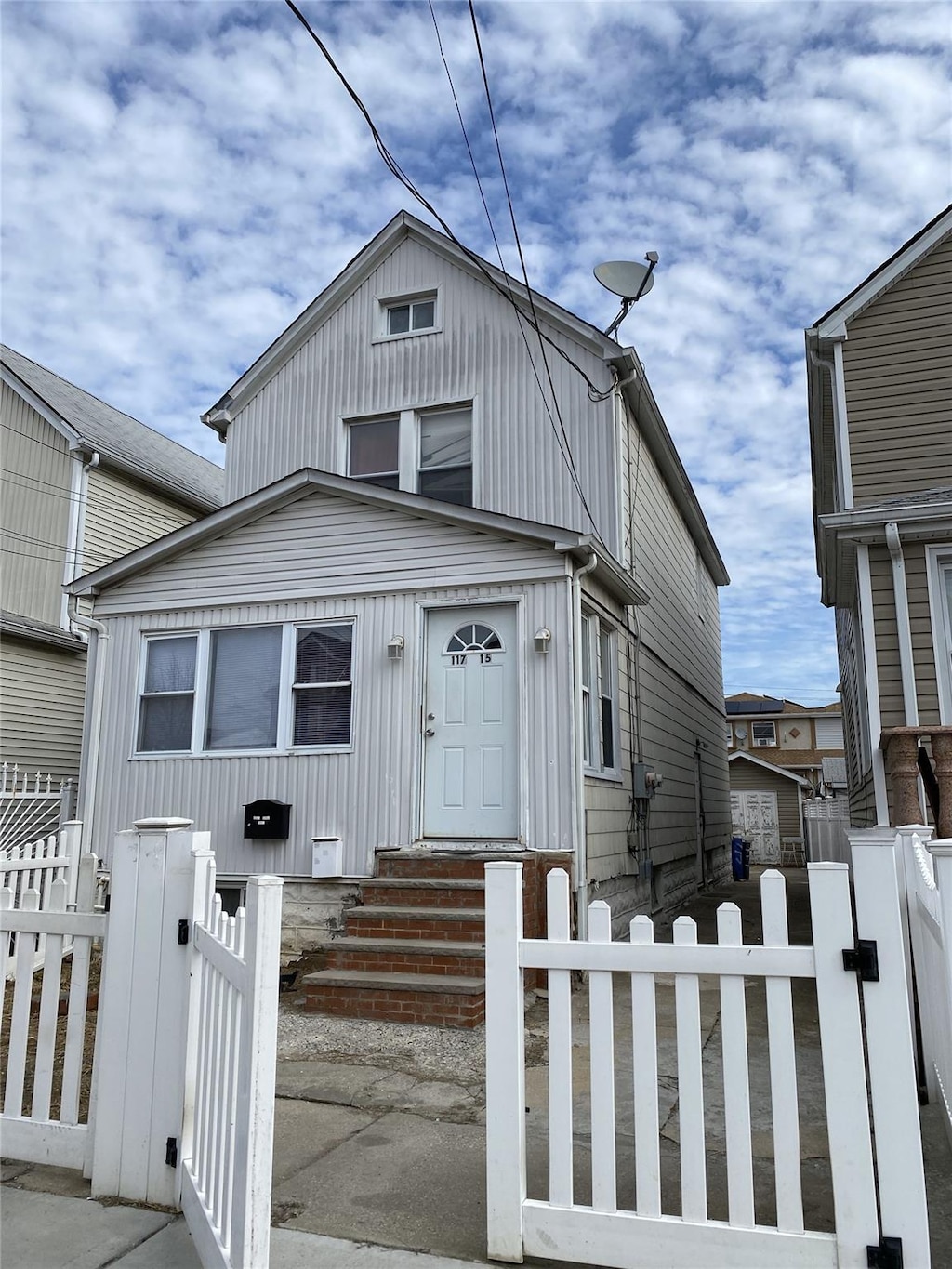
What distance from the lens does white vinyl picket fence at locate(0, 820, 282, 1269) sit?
249cm

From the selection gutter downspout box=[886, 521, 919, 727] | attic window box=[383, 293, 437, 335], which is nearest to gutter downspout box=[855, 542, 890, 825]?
gutter downspout box=[886, 521, 919, 727]

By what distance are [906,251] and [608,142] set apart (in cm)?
410

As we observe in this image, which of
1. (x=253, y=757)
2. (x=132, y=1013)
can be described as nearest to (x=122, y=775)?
(x=253, y=757)

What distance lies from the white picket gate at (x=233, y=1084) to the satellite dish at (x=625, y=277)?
798cm

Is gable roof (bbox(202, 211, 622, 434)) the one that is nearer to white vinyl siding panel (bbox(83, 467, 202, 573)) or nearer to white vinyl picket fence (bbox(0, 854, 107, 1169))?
white vinyl siding panel (bbox(83, 467, 202, 573))

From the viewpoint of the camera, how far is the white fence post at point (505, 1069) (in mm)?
2902

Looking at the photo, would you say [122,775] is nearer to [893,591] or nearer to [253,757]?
[253,757]

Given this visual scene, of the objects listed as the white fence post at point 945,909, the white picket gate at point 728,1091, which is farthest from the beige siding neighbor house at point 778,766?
the white picket gate at point 728,1091

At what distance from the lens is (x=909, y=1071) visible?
8.46 feet

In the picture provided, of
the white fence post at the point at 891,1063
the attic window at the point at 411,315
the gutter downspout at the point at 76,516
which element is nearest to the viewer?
the white fence post at the point at 891,1063

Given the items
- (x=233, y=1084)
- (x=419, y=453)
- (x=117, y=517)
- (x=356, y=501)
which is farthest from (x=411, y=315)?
(x=233, y=1084)

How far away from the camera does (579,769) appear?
8164 mm

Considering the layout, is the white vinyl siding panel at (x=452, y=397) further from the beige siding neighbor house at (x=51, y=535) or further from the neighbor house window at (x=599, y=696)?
the beige siding neighbor house at (x=51, y=535)

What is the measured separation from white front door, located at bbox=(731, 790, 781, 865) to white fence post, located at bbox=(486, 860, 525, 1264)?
2732 cm
